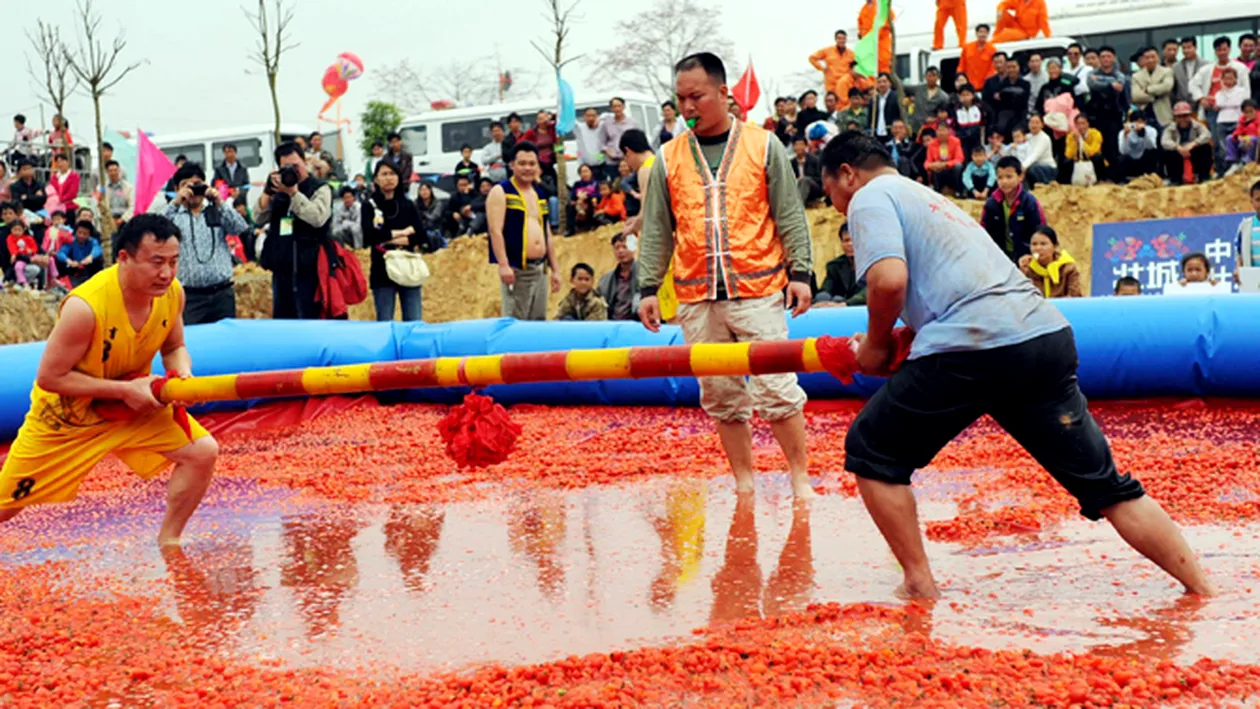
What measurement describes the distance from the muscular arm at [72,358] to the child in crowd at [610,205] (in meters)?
13.4

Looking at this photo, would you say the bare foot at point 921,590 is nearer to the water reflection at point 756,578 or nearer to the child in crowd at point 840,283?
the water reflection at point 756,578

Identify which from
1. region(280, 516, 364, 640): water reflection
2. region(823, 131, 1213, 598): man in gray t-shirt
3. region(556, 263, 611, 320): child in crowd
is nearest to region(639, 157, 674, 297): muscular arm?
region(280, 516, 364, 640): water reflection

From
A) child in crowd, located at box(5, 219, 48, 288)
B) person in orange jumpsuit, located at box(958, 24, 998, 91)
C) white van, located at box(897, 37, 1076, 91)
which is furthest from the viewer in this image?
child in crowd, located at box(5, 219, 48, 288)

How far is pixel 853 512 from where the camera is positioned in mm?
5555

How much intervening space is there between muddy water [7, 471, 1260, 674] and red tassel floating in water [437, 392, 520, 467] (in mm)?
469

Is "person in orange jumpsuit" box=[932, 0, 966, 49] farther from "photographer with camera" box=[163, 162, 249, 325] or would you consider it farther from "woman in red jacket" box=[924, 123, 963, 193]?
"photographer with camera" box=[163, 162, 249, 325]

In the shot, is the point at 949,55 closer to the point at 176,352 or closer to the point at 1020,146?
the point at 1020,146

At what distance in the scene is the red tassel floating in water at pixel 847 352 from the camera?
156 inches

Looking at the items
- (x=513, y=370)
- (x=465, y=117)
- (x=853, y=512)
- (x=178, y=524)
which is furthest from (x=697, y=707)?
(x=465, y=117)

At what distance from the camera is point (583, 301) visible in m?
12.3

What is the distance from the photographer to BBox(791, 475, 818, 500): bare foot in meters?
5.95

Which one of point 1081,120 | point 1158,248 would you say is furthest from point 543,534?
point 1081,120

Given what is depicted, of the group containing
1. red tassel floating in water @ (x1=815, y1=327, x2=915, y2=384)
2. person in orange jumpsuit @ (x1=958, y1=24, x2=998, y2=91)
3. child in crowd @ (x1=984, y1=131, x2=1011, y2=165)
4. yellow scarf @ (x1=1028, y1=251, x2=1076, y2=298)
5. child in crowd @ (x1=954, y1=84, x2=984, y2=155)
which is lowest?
yellow scarf @ (x1=1028, y1=251, x2=1076, y2=298)

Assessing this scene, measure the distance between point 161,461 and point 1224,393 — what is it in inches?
254
